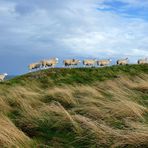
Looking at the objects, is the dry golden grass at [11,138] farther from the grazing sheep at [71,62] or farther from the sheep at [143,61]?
the sheep at [143,61]

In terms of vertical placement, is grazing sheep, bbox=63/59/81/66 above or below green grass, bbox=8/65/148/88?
above

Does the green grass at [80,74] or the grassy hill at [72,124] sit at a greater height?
the green grass at [80,74]

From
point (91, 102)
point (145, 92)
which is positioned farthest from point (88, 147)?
point (145, 92)

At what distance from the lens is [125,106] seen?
11938mm

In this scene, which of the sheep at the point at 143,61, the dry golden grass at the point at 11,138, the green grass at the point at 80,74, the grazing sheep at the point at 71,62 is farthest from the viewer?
the sheep at the point at 143,61

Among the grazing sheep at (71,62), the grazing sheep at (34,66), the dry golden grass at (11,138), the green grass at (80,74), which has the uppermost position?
the grazing sheep at (71,62)

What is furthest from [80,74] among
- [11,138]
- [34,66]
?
[11,138]

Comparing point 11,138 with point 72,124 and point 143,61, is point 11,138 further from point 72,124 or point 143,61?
point 143,61

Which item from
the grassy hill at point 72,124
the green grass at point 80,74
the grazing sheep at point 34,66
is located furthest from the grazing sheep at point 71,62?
the grassy hill at point 72,124

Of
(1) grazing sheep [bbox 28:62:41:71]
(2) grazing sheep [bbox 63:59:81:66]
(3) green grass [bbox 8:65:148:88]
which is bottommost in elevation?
(3) green grass [bbox 8:65:148:88]

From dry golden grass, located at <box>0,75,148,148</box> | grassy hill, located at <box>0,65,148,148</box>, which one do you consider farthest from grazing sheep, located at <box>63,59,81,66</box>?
dry golden grass, located at <box>0,75,148,148</box>

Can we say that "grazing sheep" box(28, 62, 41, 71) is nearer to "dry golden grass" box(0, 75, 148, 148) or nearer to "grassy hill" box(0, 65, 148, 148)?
"grassy hill" box(0, 65, 148, 148)

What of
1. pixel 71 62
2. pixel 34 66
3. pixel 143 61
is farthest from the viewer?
pixel 143 61

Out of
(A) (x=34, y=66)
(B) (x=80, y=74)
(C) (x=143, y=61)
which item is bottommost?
(B) (x=80, y=74)
